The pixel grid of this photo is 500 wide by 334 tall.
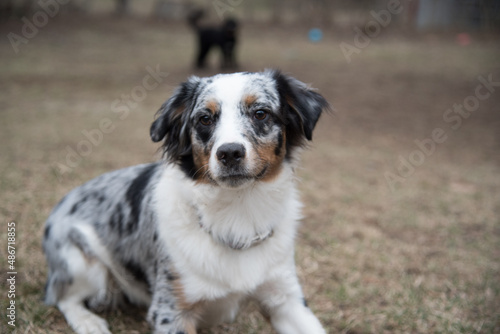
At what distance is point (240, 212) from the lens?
2811 mm

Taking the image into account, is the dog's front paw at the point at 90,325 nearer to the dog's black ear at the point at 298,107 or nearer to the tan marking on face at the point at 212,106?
the tan marking on face at the point at 212,106

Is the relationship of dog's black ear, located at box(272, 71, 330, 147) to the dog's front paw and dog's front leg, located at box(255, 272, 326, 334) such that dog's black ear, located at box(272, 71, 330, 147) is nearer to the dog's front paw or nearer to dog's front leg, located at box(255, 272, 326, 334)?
dog's front leg, located at box(255, 272, 326, 334)

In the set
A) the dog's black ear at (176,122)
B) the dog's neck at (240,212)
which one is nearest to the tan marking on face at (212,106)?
A: the dog's black ear at (176,122)

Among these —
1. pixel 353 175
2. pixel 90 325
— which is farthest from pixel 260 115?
pixel 353 175

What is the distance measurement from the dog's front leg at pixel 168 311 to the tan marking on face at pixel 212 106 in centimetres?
89

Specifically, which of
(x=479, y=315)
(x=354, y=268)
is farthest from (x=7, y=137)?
(x=479, y=315)

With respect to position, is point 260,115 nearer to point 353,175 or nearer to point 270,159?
point 270,159

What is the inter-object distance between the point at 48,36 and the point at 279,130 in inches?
691

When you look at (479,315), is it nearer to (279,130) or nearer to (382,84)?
(279,130)

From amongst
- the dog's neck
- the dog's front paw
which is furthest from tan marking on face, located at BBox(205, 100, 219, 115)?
the dog's front paw

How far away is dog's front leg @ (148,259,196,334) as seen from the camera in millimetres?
2656

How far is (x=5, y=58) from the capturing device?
14062 mm

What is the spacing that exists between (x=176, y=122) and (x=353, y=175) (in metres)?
4.09

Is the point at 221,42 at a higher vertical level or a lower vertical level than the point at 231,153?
lower
